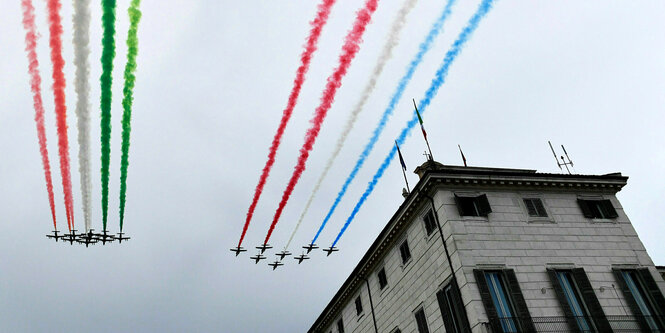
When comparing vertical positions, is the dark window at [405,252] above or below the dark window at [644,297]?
above

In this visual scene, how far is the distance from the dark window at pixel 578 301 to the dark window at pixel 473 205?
14.2ft

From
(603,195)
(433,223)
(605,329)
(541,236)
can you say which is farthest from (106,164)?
(603,195)

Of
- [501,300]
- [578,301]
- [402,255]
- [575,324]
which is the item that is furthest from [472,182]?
[575,324]

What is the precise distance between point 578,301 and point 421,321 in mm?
7928

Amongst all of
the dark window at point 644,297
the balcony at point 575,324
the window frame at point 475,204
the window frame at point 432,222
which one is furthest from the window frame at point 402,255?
the dark window at point 644,297

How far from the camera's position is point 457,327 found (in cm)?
2247

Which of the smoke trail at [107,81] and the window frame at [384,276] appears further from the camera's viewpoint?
the window frame at [384,276]

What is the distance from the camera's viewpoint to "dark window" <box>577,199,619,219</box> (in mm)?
26953

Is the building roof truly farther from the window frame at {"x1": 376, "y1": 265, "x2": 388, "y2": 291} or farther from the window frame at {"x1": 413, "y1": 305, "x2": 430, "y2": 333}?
the window frame at {"x1": 413, "y1": 305, "x2": 430, "y2": 333}

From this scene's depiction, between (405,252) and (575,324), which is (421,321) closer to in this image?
(405,252)

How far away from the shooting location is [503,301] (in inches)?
877

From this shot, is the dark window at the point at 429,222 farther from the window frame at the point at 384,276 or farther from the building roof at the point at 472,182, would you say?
the window frame at the point at 384,276

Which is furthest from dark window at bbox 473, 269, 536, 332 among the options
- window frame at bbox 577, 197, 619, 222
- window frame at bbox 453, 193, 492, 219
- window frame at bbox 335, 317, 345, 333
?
window frame at bbox 335, 317, 345, 333

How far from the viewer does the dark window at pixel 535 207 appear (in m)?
26.1
